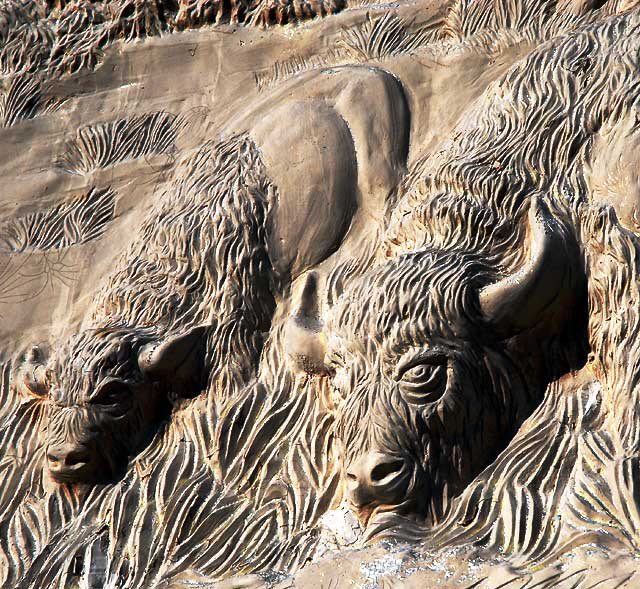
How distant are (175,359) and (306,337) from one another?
565 mm

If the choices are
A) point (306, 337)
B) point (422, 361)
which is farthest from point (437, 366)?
point (306, 337)

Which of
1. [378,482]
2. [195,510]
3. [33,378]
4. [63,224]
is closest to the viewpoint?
[378,482]

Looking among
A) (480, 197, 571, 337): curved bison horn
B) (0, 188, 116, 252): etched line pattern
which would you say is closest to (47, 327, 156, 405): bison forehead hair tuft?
(0, 188, 116, 252): etched line pattern

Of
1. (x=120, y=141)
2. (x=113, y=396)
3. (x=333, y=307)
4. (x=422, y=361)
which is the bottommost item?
(x=113, y=396)

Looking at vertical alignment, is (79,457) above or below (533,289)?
below

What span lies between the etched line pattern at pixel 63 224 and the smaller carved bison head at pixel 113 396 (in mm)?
827

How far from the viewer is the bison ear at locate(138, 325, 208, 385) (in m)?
5.64

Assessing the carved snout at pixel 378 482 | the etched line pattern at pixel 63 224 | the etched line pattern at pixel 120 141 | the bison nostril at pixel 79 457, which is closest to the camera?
the carved snout at pixel 378 482

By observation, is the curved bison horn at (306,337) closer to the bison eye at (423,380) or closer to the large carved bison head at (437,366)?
the large carved bison head at (437,366)

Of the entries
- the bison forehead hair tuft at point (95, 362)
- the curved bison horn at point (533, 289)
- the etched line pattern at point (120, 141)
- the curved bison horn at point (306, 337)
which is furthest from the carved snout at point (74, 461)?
the curved bison horn at point (533, 289)

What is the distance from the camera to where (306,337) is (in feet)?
17.9

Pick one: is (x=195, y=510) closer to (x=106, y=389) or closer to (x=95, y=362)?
(x=106, y=389)

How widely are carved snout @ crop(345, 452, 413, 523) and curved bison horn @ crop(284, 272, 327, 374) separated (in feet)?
1.73

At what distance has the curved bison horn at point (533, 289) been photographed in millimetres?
5191
